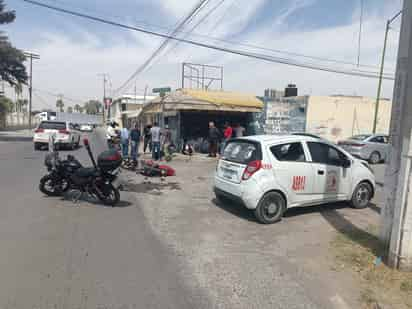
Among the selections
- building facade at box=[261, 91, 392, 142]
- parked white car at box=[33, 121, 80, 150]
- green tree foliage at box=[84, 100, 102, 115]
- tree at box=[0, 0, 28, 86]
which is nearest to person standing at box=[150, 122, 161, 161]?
parked white car at box=[33, 121, 80, 150]

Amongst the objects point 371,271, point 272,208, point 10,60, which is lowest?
point 371,271

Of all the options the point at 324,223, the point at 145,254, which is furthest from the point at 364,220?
the point at 145,254

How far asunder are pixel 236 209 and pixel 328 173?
218 cm

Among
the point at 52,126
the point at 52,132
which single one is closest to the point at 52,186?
the point at 52,132

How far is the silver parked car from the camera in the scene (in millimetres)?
13633

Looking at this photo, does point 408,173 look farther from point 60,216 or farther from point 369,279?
point 60,216

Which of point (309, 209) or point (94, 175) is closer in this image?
point (94, 175)

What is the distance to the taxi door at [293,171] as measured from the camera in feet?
17.5

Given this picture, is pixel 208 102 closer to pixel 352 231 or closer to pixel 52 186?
pixel 52 186

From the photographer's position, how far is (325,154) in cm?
588

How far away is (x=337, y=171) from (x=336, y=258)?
2535 mm

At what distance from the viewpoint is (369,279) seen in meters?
3.39

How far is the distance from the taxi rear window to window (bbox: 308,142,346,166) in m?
1.29

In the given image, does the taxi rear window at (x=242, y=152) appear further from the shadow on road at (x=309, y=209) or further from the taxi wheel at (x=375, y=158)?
the taxi wheel at (x=375, y=158)
